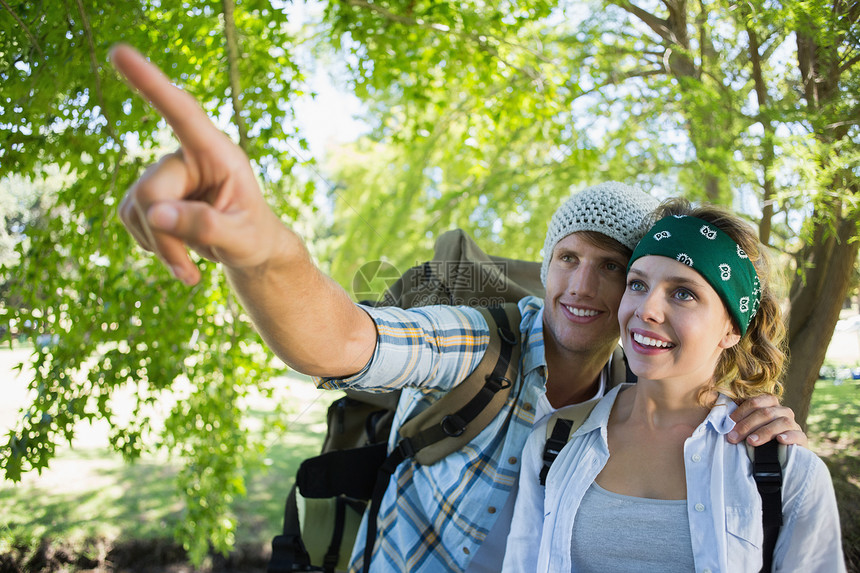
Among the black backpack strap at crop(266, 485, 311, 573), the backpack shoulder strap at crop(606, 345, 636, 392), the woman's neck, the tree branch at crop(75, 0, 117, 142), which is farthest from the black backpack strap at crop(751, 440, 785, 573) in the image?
the tree branch at crop(75, 0, 117, 142)

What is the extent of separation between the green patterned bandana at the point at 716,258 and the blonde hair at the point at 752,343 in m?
0.06

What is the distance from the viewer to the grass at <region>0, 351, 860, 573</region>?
8.87 feet

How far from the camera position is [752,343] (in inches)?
63.7

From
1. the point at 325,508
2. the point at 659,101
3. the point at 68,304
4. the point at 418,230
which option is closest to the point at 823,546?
the point at 325,508

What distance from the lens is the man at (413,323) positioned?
858 millimetres

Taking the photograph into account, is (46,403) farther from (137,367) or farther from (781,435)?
(781,435)

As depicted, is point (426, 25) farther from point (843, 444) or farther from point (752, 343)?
point (843, 444)

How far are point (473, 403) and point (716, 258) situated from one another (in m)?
0.73

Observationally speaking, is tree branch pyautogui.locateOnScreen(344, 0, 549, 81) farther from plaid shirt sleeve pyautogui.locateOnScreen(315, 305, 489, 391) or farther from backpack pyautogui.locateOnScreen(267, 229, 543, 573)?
plaid shirt sleeve pyautogui.locateOnScreen(315, 305, 489, 391)

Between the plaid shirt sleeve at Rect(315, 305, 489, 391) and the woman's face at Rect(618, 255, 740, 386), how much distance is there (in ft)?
1.38

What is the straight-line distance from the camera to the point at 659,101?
3.83 meters

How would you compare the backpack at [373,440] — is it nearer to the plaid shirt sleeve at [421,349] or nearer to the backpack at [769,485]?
the plaid shirt sleeve at [421,349]

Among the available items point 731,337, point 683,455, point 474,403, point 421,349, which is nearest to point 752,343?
point 731,337

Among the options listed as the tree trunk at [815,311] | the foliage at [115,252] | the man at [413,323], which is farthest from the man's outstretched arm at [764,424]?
the foliage at [115,252]
